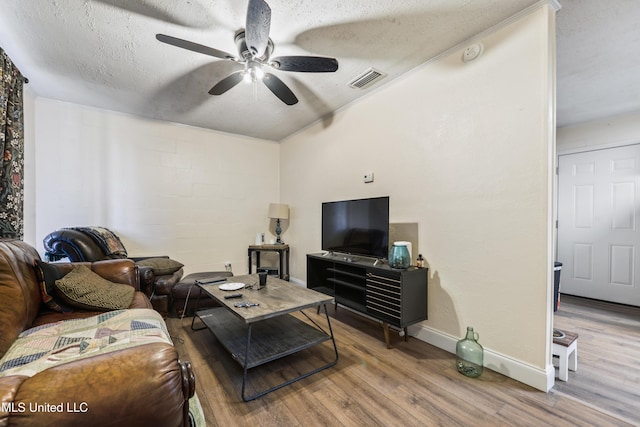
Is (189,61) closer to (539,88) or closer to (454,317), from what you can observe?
(539,88)

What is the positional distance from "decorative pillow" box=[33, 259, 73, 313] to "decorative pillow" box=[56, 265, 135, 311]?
39 mm

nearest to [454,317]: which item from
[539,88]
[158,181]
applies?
[539,88]

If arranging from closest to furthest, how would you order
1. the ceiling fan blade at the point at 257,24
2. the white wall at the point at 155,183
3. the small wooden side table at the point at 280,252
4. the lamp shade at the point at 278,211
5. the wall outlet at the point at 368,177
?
the ceiling fan blade at the point at 257,24 → the wall outlet at the point at 368,177 → the white wall at the point at 155,183 → the small wooden side table at the point at 280,252 → the lamp shade at the point at 278,211

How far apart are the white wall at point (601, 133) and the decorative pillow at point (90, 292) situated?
5652 mm

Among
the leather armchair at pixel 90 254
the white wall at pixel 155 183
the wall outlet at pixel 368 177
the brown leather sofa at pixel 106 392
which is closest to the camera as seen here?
the brown leather sofa at pixel 106 392

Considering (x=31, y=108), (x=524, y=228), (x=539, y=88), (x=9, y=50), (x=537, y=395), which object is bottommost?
(x=537, y=395)

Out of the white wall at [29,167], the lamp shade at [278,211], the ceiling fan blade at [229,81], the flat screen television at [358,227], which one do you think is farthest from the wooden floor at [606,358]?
the white wall at [29,167]

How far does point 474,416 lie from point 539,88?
209 centimetres

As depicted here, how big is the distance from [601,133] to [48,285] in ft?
20.0

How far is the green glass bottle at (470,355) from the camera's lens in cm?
193

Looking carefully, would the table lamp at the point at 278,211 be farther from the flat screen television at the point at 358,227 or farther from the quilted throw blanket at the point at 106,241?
the quilted throw blanket at the point at 106,241

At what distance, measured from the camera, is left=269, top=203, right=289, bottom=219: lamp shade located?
440 cm

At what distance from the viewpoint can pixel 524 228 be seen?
187cm

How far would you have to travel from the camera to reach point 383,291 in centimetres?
235
